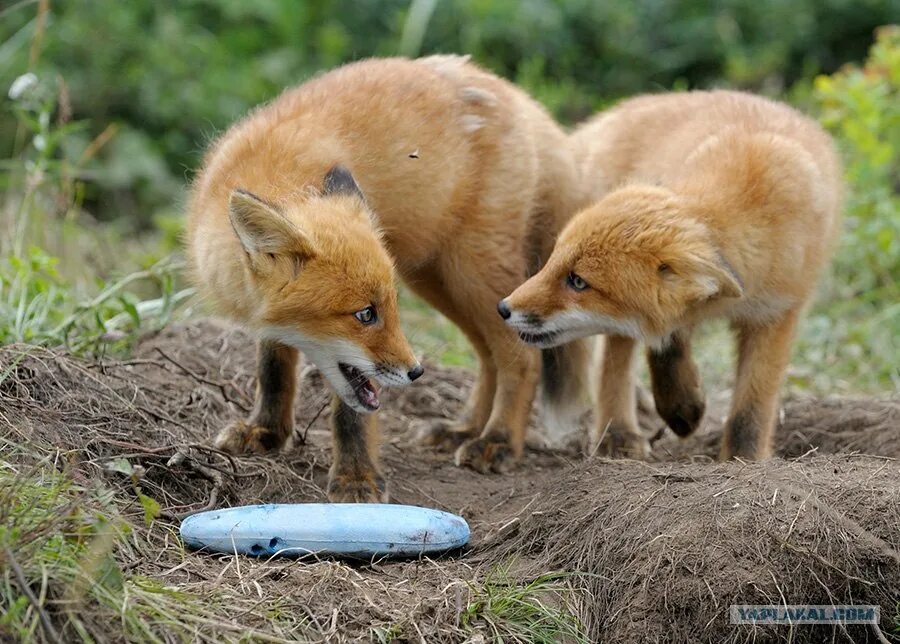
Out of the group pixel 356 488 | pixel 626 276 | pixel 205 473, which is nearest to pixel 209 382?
pixel 205 473

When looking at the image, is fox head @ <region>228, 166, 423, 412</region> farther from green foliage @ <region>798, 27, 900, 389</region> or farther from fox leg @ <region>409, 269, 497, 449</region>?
green foliage @ <region>798, 27, 900, 389</region>

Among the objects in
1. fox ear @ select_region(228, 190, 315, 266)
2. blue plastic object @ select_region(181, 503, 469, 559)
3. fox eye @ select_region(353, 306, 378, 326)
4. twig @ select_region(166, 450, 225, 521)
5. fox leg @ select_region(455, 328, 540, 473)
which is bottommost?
fox leg @ select_region(455, 328, 540, 473)

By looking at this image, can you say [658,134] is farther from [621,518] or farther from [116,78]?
[116,78]

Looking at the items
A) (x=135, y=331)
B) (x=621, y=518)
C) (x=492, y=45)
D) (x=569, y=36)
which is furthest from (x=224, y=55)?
(x=621, y=518)

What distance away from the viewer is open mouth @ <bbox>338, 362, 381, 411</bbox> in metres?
4.85

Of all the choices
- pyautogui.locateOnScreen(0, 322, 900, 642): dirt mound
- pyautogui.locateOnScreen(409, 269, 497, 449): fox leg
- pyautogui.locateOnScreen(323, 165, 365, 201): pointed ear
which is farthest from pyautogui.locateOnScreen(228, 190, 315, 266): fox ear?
pyautogui.locateOnScreen(409, 269, 497, 449): fox leg

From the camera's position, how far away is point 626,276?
5.23m

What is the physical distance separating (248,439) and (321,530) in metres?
1.25

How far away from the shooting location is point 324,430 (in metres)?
6.38

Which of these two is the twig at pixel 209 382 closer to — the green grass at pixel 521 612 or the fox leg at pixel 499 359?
the fox leg at pixel 499 359

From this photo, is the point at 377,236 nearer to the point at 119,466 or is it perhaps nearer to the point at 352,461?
the point at 352,461

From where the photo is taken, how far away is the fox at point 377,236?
4.63 metres

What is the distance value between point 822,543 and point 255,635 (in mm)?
2145

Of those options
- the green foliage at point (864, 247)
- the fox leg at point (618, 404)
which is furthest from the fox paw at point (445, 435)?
the green foliage at point (864, 247)
